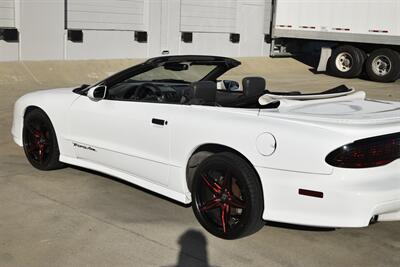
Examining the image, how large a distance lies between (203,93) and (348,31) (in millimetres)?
15867

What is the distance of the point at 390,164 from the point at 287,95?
3.93ft

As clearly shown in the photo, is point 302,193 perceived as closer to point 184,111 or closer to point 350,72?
point 184,111

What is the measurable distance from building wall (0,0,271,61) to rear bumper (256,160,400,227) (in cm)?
1266

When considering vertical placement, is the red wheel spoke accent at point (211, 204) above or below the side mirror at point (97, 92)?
below

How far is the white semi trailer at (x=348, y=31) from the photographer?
1862cm

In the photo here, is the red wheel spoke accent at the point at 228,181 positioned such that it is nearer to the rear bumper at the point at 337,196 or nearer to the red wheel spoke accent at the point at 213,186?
the red wheel spoke accent at the point at 213,186

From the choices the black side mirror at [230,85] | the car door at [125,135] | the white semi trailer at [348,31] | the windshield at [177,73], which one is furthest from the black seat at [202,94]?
the white semi trailer at [348,31]

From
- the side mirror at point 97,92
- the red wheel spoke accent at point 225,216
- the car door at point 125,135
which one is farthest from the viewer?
the side mirror at point 97,92

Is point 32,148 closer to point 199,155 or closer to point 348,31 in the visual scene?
point 199,155

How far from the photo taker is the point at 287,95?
15.5 feet

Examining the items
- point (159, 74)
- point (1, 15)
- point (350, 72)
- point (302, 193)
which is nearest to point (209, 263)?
point (302, 193)

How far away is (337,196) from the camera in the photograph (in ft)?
12.2

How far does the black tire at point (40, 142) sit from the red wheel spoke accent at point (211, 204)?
7.02 ft

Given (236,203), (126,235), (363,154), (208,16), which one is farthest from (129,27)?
(363,154)
